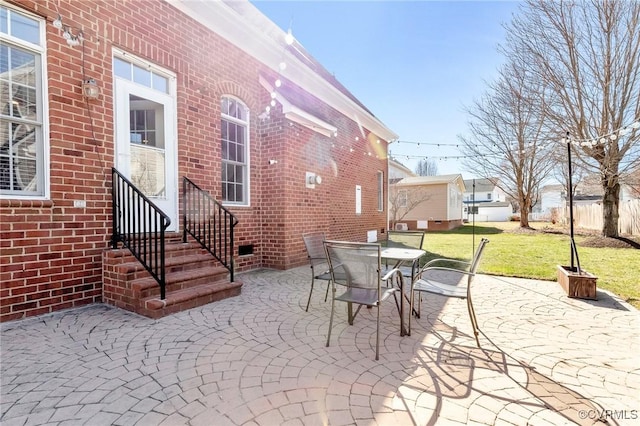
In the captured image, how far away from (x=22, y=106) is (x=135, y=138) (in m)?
1.26

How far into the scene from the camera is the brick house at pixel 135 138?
10.8ft

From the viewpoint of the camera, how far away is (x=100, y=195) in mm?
3848

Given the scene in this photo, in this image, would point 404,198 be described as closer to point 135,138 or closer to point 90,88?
point 135,138

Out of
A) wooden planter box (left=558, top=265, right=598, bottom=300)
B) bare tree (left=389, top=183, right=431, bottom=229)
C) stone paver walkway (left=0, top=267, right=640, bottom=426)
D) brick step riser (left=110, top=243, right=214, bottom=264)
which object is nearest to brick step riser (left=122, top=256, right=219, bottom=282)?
brick step riser (left=110, top=243, right=214, bottom=264)

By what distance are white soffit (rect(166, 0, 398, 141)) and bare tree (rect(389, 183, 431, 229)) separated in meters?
10.8

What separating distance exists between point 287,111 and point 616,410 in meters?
5.82

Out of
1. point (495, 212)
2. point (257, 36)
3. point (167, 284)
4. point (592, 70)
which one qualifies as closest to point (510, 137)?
point (592, 70)

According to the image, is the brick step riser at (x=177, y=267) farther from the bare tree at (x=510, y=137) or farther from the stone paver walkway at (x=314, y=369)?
the bare tree at (x=510, y=137)

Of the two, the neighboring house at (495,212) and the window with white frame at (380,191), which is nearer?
the window with white frame at (380,191)

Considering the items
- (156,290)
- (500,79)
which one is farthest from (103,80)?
(500,79)

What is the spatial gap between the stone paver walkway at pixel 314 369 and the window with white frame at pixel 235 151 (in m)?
2.83

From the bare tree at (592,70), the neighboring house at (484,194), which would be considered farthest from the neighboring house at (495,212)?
the bare tree at (592,70)

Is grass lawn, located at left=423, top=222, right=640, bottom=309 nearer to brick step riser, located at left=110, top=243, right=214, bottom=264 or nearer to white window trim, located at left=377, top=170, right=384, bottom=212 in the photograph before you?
white window trim, located at left=377, top=170, right=384, bottom=212

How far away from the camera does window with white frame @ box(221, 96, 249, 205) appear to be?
19.1 feet
